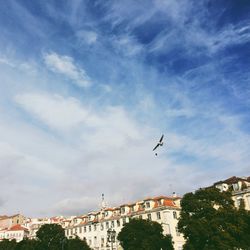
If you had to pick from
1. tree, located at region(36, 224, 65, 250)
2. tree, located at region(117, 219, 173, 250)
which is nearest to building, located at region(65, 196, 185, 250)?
tree, located at region(117, 219, 173, 250)

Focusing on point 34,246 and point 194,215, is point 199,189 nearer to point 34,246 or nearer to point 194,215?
point 194,215

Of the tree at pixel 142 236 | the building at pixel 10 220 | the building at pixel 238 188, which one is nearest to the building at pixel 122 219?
the tree at pixel 142 236

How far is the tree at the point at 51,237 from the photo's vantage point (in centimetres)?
7531

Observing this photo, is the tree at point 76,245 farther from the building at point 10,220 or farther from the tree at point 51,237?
the building at point 10,220

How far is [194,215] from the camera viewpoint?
5088cm

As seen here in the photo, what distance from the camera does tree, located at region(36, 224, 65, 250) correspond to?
7531cm

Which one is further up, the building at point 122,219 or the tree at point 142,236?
the building at point 122,219

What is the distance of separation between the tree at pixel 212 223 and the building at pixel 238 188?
15.1 metres

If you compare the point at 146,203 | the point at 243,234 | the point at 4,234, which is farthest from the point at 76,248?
the point at 4,234

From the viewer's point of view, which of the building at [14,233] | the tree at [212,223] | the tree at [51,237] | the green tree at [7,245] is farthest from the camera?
the building at [14,233]

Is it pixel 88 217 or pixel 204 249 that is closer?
pixel 204 249

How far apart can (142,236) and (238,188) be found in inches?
884

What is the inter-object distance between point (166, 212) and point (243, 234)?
28902 mm

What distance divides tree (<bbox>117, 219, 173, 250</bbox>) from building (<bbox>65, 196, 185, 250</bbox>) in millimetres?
6292
